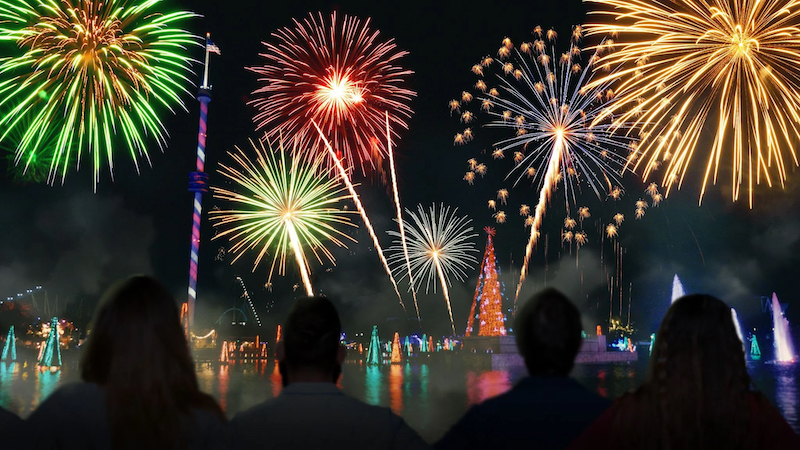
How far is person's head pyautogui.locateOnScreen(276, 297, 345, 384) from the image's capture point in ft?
10.7

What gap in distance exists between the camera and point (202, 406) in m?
3.36

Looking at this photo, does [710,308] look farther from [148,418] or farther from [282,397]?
[148,418]

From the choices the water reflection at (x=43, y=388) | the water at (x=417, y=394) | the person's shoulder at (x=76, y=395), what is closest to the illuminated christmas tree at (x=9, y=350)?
the water reflection at (x=43, y=388)

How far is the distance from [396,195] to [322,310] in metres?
32.1

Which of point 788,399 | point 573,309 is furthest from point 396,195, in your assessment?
point 573,309

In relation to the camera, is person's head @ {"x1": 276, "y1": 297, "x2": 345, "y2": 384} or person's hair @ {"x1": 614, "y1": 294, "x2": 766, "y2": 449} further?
person's head @ {"x1": 276, "y1": 297, "x2": 345, "y2": 384}

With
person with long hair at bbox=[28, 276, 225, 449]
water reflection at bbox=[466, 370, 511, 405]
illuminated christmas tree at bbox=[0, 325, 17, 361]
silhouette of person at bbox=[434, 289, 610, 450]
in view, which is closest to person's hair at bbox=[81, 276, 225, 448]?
person with long hair at bbox=[28, 276, 225, 449]

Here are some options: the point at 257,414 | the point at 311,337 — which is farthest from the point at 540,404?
the point at 257,414

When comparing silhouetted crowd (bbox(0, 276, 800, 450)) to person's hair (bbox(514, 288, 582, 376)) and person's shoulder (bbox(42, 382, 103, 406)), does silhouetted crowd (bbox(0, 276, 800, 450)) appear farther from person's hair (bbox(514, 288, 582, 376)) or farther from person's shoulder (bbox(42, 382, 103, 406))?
person's hair (bbox(514, 288, 582, 376))

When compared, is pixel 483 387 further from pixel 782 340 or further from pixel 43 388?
pixel 782 340

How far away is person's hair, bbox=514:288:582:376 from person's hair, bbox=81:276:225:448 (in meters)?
1.61

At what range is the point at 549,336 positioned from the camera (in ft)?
11.7

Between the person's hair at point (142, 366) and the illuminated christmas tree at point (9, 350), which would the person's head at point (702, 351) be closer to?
the person's hair at point (142, 366)

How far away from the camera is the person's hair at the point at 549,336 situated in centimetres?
355
